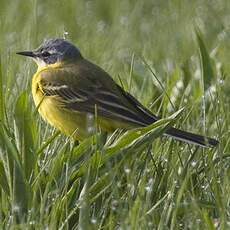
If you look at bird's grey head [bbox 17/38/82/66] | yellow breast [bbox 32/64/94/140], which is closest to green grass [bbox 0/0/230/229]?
yellow breast [bbox 32/64/94/140]

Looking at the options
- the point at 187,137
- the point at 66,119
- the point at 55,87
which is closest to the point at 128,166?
the point at 187,137

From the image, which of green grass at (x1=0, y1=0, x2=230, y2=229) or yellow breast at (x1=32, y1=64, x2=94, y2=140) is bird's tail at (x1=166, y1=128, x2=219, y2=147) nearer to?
green grass at (x1=0, y1=0, x2=230, y2=229)

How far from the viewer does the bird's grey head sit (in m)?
6.72

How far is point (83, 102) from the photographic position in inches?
240

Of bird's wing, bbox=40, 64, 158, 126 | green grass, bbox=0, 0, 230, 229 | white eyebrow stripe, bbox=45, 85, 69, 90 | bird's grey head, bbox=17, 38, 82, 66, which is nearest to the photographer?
green grass, bbox=0, 0, 230, 229

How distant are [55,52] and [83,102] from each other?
0.80m

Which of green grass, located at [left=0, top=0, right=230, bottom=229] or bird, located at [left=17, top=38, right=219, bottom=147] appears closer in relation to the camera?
green grass, located at [left=0, top=0, right=230, bottom=229]

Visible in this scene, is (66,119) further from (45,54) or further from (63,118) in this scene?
(45,54)

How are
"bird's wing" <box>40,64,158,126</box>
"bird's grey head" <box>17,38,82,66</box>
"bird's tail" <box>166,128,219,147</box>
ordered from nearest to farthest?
"bird's tail" <box>166,128,219,147</box>, "bird's wing" <box>40,64,158,126</box>, "bird's grey head" <box>17,38,82,66</box>

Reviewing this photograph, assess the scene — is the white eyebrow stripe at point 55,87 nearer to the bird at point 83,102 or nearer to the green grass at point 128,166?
the bird at point 83,102

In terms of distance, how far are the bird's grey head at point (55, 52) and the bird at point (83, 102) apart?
147 mm

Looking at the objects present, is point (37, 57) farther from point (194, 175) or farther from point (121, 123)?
point (194, 175)

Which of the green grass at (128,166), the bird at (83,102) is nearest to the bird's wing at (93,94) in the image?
the bird at (83,102)

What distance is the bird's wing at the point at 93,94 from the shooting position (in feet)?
19.3
